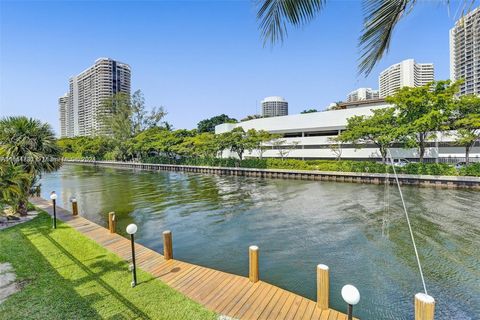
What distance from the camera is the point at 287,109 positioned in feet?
416

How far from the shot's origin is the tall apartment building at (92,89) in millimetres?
83812

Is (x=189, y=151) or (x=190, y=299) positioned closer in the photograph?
(x=190, y=299)

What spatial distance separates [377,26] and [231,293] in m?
4.78

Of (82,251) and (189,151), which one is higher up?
(189,151)

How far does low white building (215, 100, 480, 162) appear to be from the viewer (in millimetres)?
27906

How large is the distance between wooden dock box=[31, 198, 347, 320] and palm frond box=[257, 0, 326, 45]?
13.6 ft

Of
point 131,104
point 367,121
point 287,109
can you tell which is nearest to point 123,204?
point 367,121

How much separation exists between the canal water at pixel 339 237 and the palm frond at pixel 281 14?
5.68m

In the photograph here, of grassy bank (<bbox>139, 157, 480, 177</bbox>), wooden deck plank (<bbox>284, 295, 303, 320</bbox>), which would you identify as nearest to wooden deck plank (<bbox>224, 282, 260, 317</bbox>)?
wooden deck plank (<bbox>284, 295, 303, 320</bbox>)

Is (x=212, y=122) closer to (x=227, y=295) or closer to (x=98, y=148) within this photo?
(x=98, y=148)

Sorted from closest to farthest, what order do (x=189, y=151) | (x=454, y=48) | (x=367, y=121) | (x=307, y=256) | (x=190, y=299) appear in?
(x=454, y=48), (x=190, y=299), (x=307, y=256), (x=367, y=121), (x=189, y=151)

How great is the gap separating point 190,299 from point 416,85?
2524cm

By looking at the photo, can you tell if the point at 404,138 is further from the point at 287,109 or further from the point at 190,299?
the point at 287,109

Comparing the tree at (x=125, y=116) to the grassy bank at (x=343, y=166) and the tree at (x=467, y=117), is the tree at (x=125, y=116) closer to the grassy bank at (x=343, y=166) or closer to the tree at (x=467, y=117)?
the grassy bank at (x=343, y=166)
